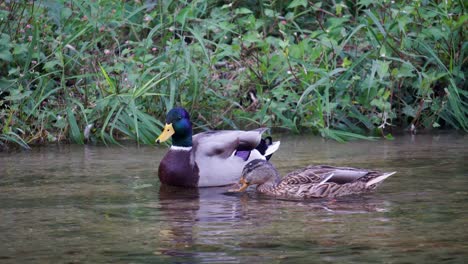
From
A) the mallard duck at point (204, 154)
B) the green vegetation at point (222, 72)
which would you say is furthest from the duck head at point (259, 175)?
the green vegetation at point (222, 72)

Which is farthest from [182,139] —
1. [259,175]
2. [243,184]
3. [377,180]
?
[377,180]

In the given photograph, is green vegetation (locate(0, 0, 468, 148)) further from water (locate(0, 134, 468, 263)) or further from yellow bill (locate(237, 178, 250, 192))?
yellow bill (locate(237, 178, 250, 192))

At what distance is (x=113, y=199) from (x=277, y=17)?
4.78 m

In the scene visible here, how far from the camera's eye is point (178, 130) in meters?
9.80

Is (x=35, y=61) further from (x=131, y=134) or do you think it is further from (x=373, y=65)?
(x=373, y=65)

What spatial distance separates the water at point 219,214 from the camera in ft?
21.9

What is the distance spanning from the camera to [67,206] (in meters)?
8.32

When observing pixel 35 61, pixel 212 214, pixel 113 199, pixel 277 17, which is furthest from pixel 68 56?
pixel 212 214

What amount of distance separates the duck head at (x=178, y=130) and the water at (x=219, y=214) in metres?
0.40

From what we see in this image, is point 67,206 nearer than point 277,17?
Yes

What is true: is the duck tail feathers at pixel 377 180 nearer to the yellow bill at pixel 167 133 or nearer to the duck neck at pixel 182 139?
the duck neck at pixel 182 139

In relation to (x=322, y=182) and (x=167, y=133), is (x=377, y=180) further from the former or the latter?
(x=167, y=133)

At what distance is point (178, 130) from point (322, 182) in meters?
1.56

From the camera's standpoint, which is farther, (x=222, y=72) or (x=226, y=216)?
(x=222, y=72)
